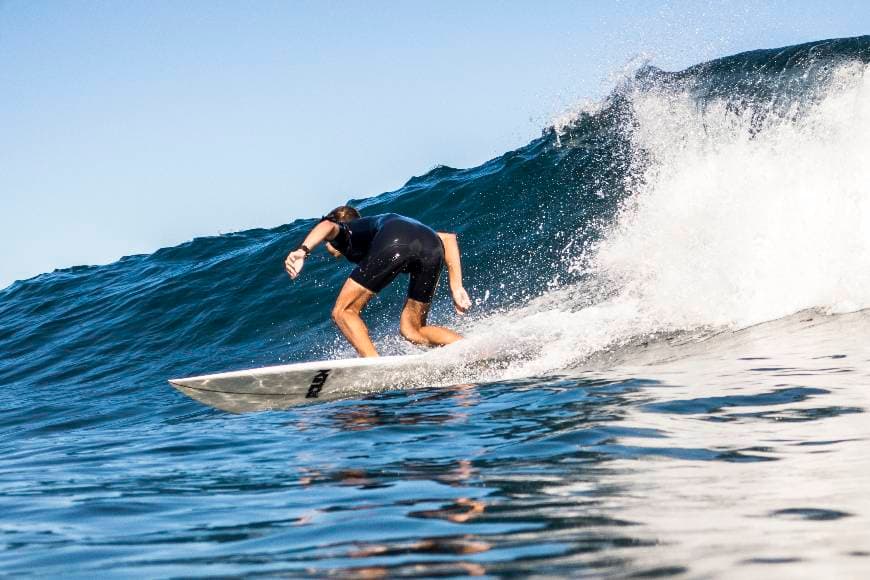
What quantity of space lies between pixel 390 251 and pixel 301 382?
1.43 meters

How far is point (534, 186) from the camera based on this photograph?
16.0 metres

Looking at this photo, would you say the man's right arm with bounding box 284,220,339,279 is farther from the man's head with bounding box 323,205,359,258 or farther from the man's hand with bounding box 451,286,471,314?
the man's hand with bounding box 451,286,471,314

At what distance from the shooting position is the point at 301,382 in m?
7.71

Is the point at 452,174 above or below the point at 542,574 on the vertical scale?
above

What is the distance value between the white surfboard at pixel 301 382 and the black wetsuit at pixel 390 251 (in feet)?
2.55

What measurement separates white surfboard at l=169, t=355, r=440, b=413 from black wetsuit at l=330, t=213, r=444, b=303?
30.5 inches

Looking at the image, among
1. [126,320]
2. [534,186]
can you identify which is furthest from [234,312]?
[534,186]

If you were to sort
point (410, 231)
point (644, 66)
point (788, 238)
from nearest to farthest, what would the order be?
1. point (410, 231)
2. point (788, 238)
3. point (644, 66)

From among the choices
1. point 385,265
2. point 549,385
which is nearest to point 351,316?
point 385,265

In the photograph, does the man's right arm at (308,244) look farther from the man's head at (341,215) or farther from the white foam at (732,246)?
the white foam at (732,246)

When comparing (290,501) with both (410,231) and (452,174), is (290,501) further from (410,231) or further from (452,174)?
(452,174)

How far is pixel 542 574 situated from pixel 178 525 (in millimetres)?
1706

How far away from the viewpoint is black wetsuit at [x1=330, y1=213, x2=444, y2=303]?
8.07 m

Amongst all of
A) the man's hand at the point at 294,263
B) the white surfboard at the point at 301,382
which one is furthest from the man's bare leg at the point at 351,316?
the man's hand at the point at 294,263
